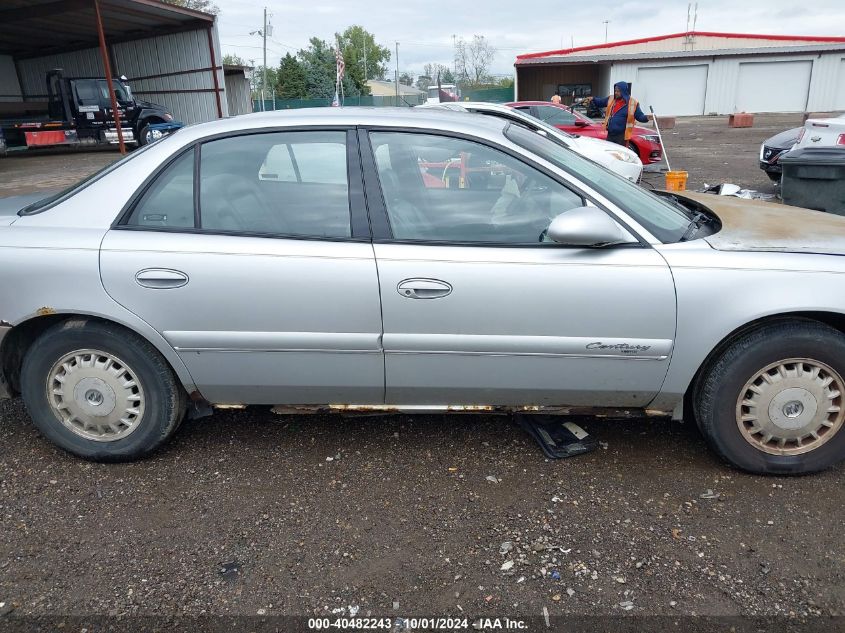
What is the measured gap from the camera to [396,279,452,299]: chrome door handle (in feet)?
8.76

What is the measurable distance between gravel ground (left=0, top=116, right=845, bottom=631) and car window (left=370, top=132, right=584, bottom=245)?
3.65 feet

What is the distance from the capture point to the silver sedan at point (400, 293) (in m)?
2.66

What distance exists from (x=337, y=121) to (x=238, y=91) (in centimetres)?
3183

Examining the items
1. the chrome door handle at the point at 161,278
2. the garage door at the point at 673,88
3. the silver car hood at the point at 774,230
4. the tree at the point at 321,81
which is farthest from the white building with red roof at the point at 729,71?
the chrome door handle at the point at 161,278

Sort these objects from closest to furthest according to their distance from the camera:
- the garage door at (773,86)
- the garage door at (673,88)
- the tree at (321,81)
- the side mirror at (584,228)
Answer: the side mirror at (584,228) → the garage door at (773,86) → the garage door at (673,88) → the tree at (321,81)

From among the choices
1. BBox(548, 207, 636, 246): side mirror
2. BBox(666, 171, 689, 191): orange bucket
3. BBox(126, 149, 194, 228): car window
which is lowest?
BBox(666, 171, 689, 191): orange bucket

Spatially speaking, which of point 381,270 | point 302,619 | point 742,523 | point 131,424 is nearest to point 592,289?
point 381,270

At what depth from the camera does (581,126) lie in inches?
498

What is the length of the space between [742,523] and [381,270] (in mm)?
1809

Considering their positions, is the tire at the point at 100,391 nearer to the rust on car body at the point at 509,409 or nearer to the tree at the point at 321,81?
the rust on car body at the point at 509,409

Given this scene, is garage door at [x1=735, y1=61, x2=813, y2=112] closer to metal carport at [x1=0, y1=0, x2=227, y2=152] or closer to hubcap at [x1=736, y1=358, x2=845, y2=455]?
metal carport at [x1=0, y1=0, x2=227, y2=152]

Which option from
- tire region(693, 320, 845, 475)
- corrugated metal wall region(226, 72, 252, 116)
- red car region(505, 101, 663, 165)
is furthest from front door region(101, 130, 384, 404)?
corrugated metal wall region(226, 72, 252, 116)

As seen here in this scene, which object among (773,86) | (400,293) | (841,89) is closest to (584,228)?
(400,293)

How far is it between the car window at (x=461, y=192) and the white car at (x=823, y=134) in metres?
7.72
